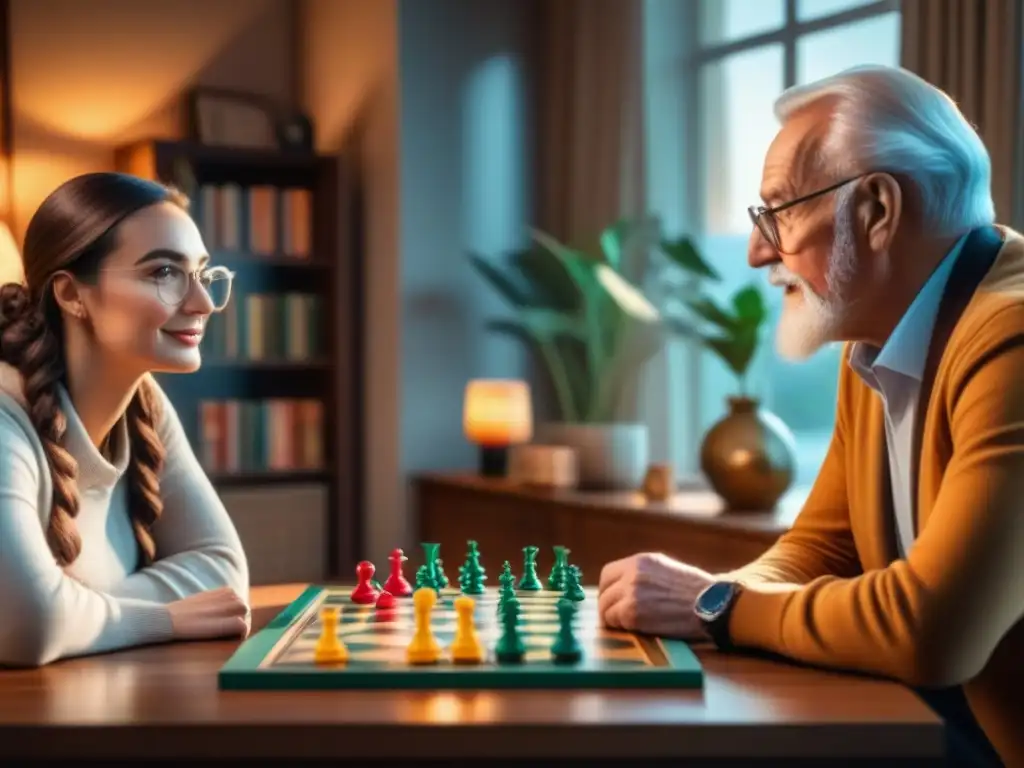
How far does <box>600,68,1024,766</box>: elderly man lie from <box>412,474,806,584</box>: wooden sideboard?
151 centimetres

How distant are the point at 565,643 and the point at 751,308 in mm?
2607

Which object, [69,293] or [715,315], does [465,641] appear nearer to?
[69,293]

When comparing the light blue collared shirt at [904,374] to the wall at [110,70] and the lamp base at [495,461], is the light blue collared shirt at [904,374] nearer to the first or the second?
the lamp base at [495,461]

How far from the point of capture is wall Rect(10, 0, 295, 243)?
17.0 ft

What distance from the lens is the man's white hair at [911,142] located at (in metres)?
1.73

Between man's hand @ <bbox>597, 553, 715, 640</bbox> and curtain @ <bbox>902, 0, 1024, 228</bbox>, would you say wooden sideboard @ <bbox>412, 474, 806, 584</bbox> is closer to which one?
curtain @ <bbox>902, 0, 1024, 228</bbox>

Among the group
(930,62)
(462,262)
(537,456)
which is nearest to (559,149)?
(462,262)

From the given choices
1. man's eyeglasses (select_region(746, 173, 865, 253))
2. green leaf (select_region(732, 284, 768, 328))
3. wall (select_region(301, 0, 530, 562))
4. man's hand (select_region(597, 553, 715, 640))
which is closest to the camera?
man's hand (select_region(597, 553, 715, 640))

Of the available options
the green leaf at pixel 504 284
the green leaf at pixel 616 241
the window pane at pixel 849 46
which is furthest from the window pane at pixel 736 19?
the green leaf at pixel 504 284

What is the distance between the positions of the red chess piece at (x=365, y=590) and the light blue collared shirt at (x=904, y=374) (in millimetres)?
710

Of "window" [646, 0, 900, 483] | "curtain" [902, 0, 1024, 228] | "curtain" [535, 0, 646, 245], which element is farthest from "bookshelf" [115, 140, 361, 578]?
"curtain" [902, 0, 1024, 228]

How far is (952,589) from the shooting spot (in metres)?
1.46

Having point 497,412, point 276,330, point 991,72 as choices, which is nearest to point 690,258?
point 497,412

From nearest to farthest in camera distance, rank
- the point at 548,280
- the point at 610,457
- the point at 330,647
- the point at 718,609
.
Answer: the point at 330,647, the point at 718,609, the point at 610,457, the point at 548,280
